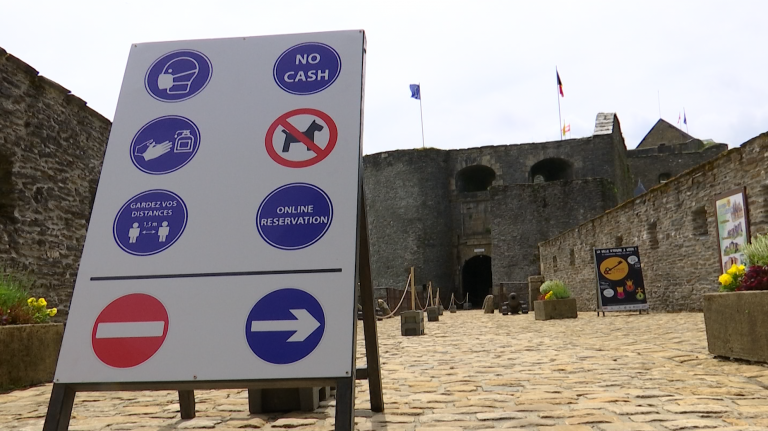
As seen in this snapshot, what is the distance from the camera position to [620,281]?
12875 millimetres

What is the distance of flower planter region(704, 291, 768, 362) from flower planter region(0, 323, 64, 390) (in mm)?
5398

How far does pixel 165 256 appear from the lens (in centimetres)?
255

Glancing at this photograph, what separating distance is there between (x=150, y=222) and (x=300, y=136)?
0.77 meters

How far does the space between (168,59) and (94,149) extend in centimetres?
736

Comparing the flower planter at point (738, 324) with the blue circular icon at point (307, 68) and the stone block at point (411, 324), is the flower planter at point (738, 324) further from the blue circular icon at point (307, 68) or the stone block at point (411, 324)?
the stone block at point (411, 324)

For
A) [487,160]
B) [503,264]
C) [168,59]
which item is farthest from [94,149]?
[487,160]

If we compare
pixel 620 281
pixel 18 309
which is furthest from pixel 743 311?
pixel 620 281

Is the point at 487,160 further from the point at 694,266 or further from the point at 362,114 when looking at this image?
the point at 362,114

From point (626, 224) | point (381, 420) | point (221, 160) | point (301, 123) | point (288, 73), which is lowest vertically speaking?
point (381, 420)

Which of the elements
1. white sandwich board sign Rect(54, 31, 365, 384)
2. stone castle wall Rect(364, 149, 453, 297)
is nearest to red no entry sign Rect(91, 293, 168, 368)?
white sandwich board sign Rect(54, 31, 365, 384)

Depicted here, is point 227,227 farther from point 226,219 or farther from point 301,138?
point 301,138

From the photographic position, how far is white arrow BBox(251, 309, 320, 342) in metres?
2.31

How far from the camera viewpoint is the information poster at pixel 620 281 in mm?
12742

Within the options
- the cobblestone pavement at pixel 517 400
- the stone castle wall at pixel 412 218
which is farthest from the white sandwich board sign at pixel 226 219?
the stone castle wall at pixel 412 218
